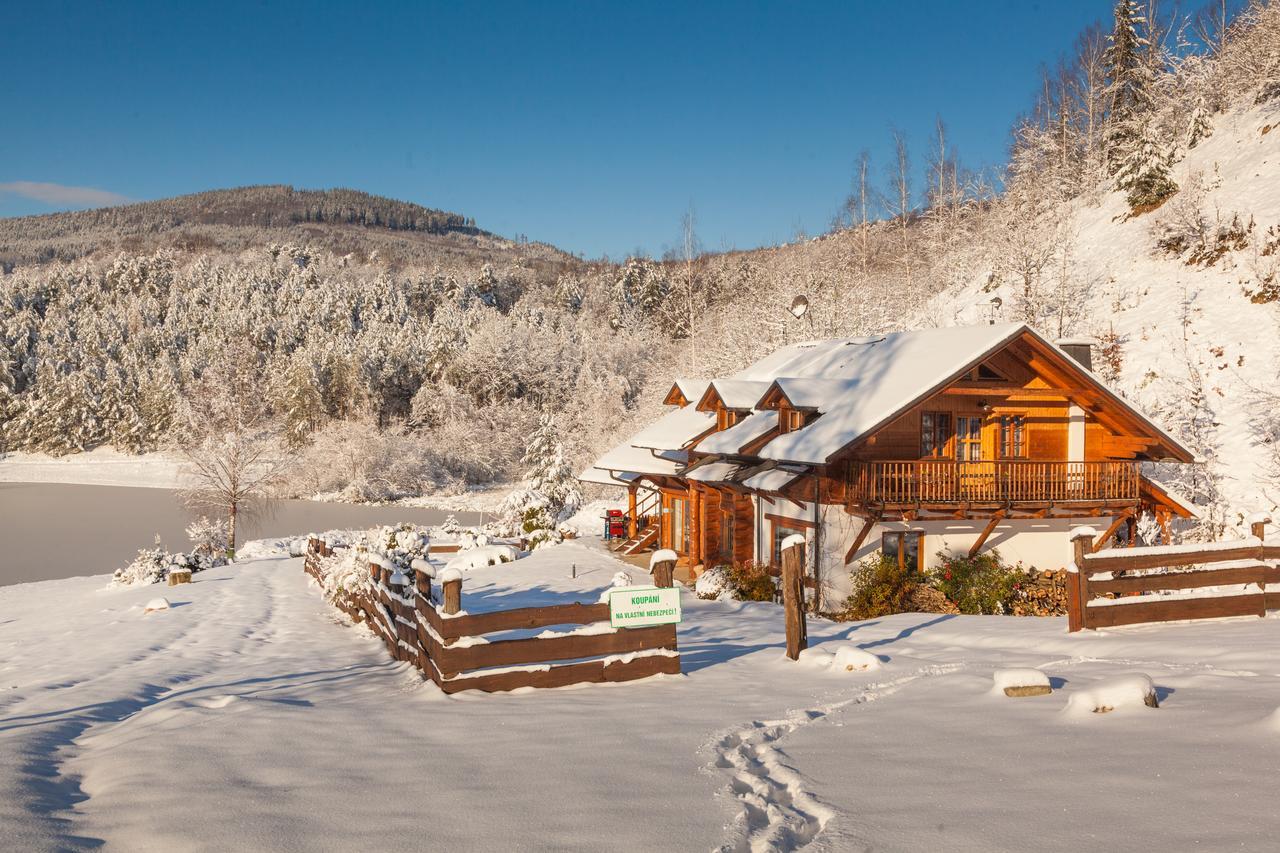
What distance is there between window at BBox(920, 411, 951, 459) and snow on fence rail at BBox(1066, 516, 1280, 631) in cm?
821

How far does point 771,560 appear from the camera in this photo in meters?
21.8

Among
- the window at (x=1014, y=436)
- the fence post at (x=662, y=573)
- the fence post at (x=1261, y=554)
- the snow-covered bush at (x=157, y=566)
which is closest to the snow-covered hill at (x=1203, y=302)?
the window at (x=1014, y=436)

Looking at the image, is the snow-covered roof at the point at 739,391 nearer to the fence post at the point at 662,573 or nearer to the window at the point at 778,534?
the window at the point at 778,534

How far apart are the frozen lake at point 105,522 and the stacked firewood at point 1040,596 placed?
32208mm

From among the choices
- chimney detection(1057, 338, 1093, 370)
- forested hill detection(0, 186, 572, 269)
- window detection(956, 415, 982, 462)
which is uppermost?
forested hill detection(0, 186, 572, 269)

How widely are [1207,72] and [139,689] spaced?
57636 mm

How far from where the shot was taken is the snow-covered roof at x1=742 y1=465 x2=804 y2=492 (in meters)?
19.4

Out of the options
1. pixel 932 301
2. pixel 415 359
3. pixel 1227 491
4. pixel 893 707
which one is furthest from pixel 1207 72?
pixel 415 359

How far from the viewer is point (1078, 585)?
37.2 feet

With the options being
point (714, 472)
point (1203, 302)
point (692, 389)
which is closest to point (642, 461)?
point (692, 389)

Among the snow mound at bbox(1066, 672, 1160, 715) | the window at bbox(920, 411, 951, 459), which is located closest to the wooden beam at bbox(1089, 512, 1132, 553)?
the window at bbox(920, 411, 951, 459)

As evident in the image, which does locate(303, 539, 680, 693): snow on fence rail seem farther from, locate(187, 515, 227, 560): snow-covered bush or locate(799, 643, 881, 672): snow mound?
locate(187, 515, 227, 560): snow-covered bush

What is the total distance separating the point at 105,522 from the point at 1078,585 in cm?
4928

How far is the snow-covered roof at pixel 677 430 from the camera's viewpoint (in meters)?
25.9
